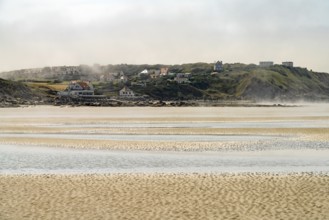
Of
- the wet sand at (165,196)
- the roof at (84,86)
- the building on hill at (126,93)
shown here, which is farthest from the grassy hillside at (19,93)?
the wet sand at (165,196)

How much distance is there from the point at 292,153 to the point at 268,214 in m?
17.5

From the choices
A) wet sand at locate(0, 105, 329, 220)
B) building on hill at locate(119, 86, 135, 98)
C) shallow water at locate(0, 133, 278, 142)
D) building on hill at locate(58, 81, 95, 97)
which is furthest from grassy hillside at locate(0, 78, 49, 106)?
wet sand at locate(0, 105, 329, 220)

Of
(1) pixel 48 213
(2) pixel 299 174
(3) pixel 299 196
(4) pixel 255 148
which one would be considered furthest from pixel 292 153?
(1) pixel 48 213

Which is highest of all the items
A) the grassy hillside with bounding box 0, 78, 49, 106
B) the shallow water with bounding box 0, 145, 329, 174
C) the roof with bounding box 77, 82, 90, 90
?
the roof with bounding box 77, 82, 90, 90

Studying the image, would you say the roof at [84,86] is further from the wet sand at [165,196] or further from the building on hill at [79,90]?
the wet sand at [165,196]

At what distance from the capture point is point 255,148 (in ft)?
111

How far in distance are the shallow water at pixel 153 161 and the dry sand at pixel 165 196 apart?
2513mm

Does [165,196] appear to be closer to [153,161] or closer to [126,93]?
[153,161]

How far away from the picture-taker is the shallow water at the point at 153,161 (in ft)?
78.9

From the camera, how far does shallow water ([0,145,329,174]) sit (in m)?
24.0

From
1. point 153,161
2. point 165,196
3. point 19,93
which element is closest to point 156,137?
point 153,161

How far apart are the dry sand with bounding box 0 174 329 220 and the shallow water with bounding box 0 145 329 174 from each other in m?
2.51

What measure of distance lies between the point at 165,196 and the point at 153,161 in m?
10.3

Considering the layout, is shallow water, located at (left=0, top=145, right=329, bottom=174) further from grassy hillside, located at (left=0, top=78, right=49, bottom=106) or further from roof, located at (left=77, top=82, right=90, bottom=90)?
roof, located at (left=77, top=82, right=90, bottom=90)
